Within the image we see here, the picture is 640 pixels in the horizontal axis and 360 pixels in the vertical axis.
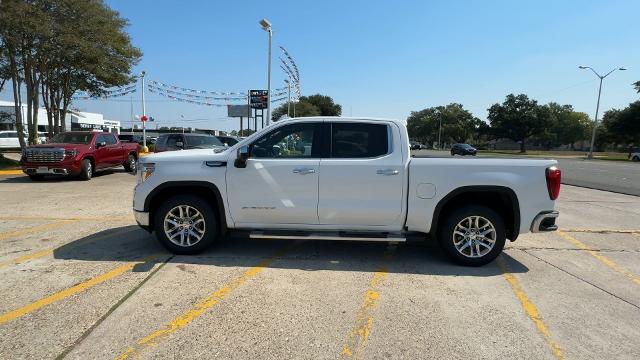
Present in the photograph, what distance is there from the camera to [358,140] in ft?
17.5

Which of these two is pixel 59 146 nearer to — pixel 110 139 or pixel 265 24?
pixel 110 139

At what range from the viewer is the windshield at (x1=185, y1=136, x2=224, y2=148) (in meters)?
15.7

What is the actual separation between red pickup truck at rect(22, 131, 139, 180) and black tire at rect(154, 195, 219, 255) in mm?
9738

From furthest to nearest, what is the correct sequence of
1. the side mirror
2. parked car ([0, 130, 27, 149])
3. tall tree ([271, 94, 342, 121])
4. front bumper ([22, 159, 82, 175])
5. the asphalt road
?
tall tree ([271, 94, 342, 121]) < parked car ([0, 130, 27, 149]) < the asphalt road < front bumper ([22, 159, 82, 175]) < the side mirror

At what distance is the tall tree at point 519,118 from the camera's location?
8362 centimetres

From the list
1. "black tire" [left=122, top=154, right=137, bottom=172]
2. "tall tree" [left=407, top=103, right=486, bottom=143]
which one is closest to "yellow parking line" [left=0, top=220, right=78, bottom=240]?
"black tire" [left=122, top=154, right=137, bottom=172]

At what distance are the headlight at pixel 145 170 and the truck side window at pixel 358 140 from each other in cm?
235

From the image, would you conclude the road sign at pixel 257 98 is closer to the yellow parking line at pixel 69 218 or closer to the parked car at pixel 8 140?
the parked car at pixel 8 140

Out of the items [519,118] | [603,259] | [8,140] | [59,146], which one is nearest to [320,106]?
[519,118]

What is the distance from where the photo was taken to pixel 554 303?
13.9ft

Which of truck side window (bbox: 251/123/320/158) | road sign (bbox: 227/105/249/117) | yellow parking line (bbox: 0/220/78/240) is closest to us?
truck side window (bbox: 251/123/320/158)

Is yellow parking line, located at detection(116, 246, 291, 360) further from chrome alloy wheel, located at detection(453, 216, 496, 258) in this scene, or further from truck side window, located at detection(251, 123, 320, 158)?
chrome alloy wheel, located at detection(453, 216, 496, 258)

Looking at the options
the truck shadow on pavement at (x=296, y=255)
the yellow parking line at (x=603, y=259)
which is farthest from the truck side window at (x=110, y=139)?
the yellow parking line at (x=603, y=259)

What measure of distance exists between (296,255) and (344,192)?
118cm
